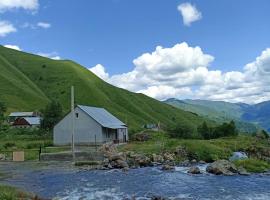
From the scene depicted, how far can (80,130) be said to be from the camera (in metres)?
82.6

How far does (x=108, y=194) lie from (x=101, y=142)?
46163 millimetres

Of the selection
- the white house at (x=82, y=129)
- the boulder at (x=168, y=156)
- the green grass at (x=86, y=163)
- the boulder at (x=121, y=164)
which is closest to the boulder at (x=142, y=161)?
the boulder at (x=121, y=164)

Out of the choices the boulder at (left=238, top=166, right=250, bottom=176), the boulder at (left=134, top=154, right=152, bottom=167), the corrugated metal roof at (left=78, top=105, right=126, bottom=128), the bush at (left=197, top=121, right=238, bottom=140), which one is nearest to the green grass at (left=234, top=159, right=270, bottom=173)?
the boulder at (left=238, top=166, right=250, bottom=176)

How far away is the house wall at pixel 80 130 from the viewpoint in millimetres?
81812

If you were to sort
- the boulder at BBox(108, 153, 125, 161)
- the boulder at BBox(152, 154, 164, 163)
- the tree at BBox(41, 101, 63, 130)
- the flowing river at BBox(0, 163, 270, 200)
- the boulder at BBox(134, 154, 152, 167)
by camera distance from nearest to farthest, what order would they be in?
1. the flowing river at BBox(0, 163, 270, 200)
2. the boulder at BBox(108, 153, 125, 161)
3. the boulder at BBox(134, 154, 152, 167)
4. the boulder at BBox(152, 154, 164, 163)
5. the tree at BBox(41, 101, 63, 130)

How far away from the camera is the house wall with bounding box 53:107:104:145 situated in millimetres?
81812

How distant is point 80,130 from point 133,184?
4286 cm

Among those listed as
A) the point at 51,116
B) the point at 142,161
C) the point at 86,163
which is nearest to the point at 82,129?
the point at 86,163

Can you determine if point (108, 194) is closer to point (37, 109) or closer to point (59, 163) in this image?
point (59, 163)

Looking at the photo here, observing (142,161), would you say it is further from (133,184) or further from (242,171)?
(133,184)

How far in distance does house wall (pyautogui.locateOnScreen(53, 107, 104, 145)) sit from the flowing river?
2700 cm

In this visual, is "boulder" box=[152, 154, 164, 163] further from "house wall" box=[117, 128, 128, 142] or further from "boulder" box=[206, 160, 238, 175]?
"house wall" box=[117, 128, 128, 142]

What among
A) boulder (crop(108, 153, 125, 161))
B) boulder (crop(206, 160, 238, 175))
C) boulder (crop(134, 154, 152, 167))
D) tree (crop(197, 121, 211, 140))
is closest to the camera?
boulder (crop(206, 160, 238, 175))

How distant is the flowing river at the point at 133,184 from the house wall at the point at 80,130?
2700 cm
